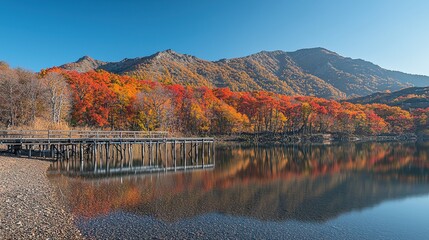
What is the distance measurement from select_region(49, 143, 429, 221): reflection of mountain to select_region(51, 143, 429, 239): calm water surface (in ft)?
0.20

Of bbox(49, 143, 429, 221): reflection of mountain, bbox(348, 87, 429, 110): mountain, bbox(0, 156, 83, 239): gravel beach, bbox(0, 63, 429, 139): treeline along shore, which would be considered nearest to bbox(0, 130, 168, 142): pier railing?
bbox(0, 63, 429, 139): treeline along shore

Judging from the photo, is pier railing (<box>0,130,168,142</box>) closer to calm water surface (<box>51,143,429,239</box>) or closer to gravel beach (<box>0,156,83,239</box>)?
calm water surface (<box>51,143,429,239</box>)

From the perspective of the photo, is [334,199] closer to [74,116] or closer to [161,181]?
[161,181]

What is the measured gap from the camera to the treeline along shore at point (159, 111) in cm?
5284

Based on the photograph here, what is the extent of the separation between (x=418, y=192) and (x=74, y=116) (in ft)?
203

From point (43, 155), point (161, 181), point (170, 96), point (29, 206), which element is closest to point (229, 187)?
point (161, 181)

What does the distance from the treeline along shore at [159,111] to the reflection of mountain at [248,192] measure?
89.3ft

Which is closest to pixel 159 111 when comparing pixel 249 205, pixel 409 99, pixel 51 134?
pixel 51 134

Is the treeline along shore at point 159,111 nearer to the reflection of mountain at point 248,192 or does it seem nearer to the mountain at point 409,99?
the mountain at point 409,99

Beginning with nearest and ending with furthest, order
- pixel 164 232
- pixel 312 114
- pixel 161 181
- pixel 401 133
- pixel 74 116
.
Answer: pixel 164 232
pixel 161 181
pixel 74 116
pixel 312 114
pixel 401 133

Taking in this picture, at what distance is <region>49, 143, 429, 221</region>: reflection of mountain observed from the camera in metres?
18.6

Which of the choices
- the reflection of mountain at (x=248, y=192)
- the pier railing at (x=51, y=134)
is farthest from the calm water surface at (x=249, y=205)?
the pier railing at (x=51, y=134)

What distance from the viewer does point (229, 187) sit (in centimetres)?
2567

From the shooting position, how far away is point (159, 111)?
73.8 m
